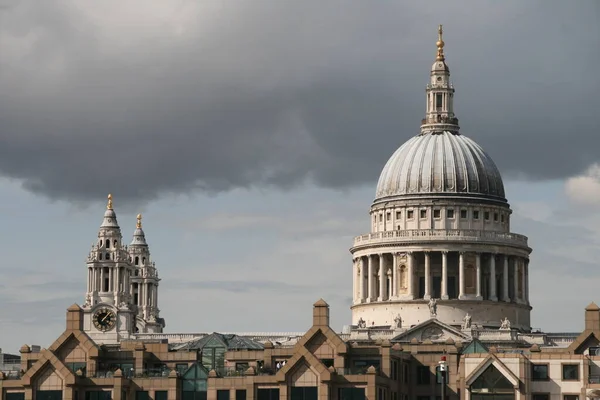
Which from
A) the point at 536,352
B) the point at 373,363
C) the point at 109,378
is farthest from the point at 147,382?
the point at 536,352

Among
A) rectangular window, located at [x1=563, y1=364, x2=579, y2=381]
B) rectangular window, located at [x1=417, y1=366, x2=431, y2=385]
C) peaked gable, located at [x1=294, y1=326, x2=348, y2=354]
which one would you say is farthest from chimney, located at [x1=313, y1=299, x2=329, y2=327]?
rectangular window, located at [x1=563, y1=364, x2=579, y2=381]

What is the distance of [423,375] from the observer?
18875cm

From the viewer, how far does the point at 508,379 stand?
173 metres

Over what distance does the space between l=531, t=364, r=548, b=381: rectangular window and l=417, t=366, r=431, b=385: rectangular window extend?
611 inches

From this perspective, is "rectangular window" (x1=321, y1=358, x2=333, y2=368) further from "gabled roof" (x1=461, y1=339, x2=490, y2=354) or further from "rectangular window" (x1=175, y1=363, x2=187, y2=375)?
"gabled roof" (x1=461, y1=339, x2=490, y2=354)

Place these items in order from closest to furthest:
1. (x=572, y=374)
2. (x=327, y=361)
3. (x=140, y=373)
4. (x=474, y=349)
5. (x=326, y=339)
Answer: (x=572, y=374) < (x=327, y=361) < (x=326, y=339) < (x=140, y=373) < (x=474, y=349)

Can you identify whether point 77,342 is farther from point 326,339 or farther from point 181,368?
point 326,339

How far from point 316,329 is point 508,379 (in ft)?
51.7

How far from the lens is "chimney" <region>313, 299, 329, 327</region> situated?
598 feet

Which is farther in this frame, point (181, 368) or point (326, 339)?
point (181, 368)

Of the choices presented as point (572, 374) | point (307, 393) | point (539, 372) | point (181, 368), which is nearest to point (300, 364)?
point (307, 393)

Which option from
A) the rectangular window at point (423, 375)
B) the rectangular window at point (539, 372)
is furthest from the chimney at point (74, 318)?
the rectangular window at point (539, 372)

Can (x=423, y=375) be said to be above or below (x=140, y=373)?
above

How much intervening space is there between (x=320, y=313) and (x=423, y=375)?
10350 millimetres
